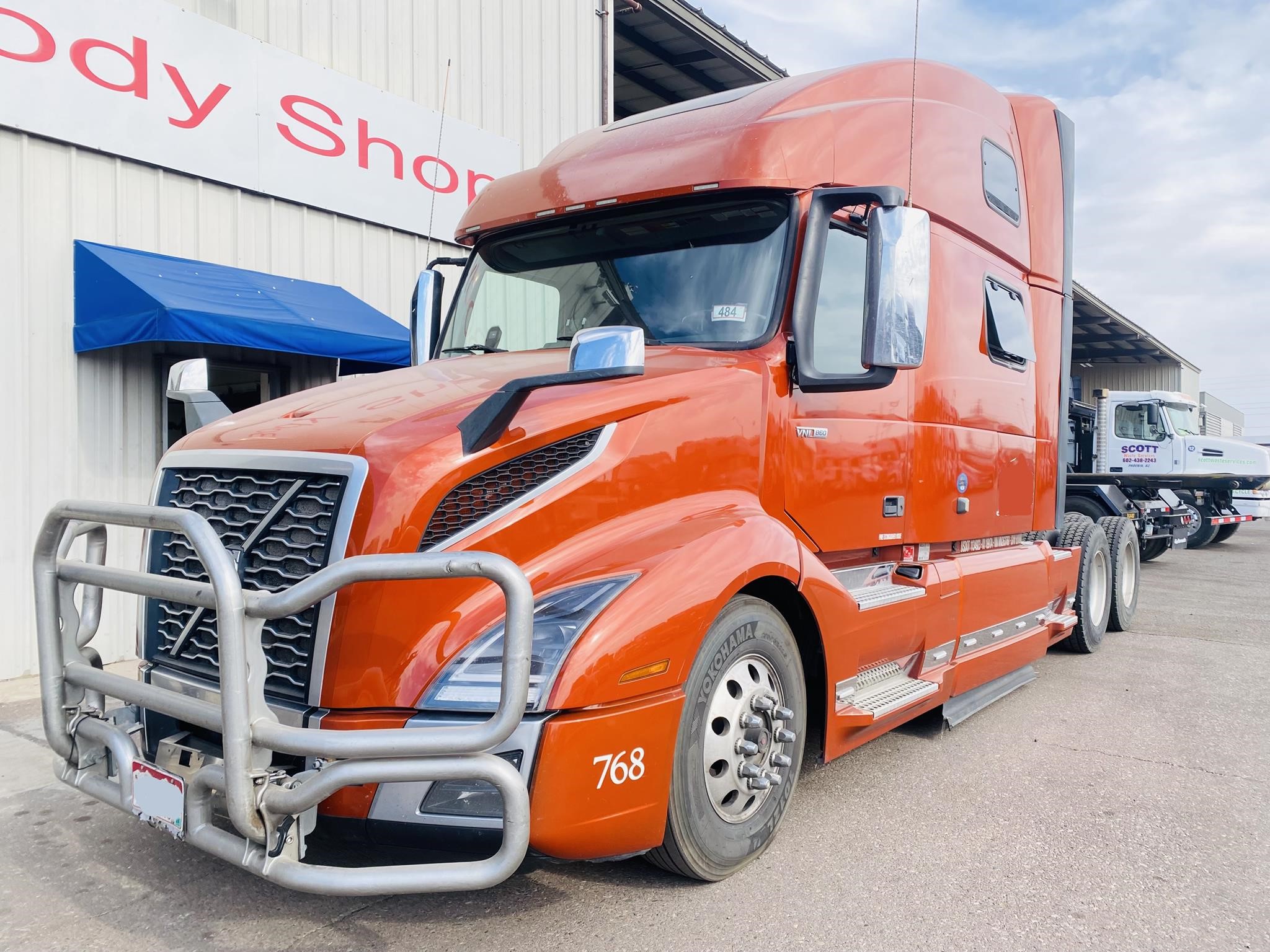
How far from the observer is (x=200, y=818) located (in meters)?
2.57

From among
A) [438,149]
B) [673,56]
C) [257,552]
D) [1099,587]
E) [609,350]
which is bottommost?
[1099,587]

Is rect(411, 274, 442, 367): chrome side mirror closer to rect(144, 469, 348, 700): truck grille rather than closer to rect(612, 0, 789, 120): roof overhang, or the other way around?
rect(144, 469, 348, 700): truck grille

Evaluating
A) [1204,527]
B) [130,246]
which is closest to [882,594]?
[130,246]

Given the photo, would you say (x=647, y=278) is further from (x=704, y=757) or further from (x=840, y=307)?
(x=704, y=757)

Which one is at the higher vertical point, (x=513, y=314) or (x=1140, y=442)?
(x=513, y=314)

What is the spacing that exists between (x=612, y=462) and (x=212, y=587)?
123cm

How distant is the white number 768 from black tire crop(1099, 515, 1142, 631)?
6484mm

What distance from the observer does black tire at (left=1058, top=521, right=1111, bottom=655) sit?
7.21 meters

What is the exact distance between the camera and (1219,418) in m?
35.9

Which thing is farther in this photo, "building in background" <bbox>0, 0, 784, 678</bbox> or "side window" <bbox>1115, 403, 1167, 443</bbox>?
"side window" <bbox>1115, 403, 1167, 443</bbox>

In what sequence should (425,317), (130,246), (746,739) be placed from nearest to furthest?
(746,739) < (425,317) < (130,246)

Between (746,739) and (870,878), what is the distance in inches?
25.8

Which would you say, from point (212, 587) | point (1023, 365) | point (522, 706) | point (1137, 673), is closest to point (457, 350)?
point (212, 587)

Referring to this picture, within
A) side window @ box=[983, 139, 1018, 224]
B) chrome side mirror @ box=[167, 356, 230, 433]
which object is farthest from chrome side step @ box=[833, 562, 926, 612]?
chrome side mirror @ box=[167, 356, 230, 433]
